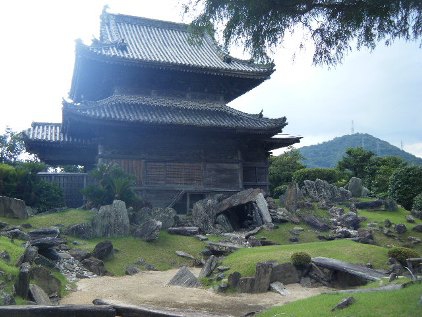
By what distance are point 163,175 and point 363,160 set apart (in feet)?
95.1

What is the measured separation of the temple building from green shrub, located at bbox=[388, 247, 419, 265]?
38.6 feet

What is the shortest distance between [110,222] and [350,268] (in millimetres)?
9731

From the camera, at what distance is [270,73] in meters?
26.2

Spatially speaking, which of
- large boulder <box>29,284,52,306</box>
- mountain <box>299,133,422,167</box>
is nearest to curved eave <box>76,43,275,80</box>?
large boulder <box>29,284,52,306</box>

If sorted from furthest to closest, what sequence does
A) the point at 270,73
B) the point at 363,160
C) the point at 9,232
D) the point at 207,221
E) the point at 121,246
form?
the point at 363,160
the point at 270,73
the point at 207,221
the point at 121,246
the point at 9,232

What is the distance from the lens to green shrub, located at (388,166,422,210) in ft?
83.9

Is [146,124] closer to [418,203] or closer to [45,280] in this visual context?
[45,280]

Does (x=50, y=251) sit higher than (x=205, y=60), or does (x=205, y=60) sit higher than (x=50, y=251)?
(x=205, y=60)

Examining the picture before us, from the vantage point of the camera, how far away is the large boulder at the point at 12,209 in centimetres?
1825

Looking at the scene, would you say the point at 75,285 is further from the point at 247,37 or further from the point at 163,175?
the point at 163,175

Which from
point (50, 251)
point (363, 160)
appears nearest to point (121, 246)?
point (50, 251)

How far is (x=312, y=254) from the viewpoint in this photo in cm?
1431

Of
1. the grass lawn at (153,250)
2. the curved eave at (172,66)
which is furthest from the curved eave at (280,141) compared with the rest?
the grass lawn at (153,250)

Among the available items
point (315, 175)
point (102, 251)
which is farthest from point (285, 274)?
point (315, 175)
